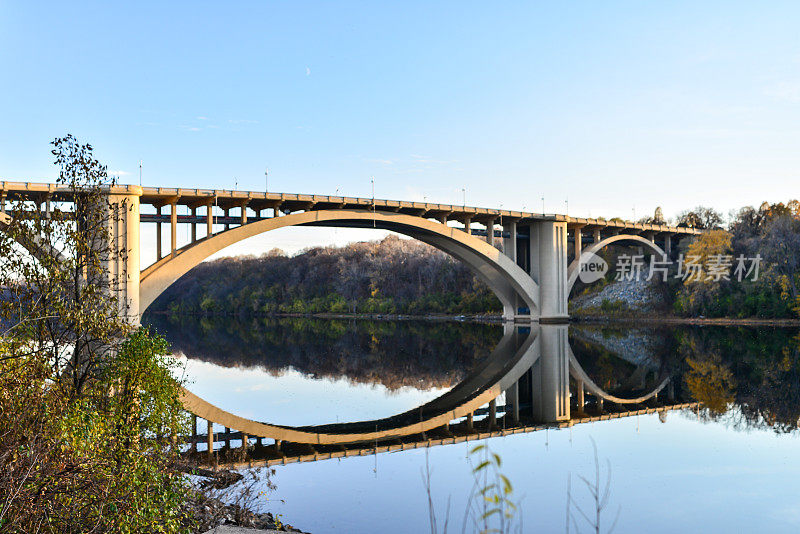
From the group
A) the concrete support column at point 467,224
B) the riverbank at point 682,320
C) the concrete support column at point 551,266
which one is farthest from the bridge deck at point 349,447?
the riverbank at point 682,320

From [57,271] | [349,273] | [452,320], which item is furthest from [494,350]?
[349,273]

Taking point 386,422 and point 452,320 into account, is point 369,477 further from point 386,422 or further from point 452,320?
point 452,320

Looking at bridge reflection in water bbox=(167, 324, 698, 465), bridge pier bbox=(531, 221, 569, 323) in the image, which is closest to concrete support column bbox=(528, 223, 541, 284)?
bridge pier bbox=(531, 221, 569, 323)

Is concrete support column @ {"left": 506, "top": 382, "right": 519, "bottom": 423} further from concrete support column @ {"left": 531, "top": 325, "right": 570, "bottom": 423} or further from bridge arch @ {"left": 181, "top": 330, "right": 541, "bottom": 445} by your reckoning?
concrete support column @ {"left": 531, "top": 325, "right": 570, "bottom": 423}

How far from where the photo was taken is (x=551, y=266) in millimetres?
42906

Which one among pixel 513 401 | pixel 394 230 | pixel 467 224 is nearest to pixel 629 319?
pixel 467 224

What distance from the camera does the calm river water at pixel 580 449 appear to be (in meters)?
7.52

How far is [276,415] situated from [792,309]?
36.4 meters

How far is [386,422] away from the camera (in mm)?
13430

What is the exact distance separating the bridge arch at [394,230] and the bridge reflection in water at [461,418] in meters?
11.1

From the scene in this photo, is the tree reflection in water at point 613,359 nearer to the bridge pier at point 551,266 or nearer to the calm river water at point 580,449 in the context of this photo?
the calm river water at point 580,449

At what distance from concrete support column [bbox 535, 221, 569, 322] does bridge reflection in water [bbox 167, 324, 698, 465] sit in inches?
878

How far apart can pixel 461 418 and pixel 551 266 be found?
3070cm

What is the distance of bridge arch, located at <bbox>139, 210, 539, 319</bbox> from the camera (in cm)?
2756
